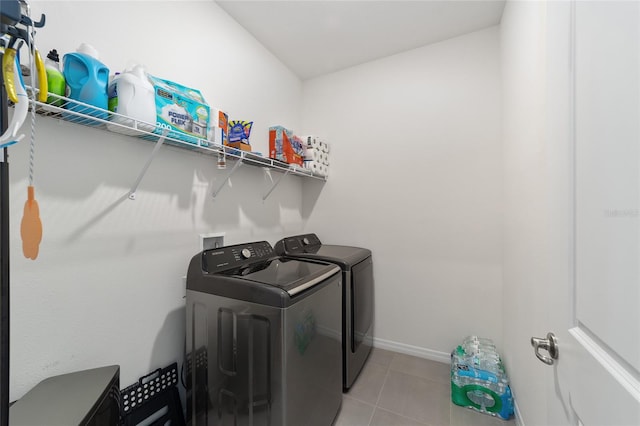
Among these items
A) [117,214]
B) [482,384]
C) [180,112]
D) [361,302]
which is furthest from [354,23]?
[482,384]

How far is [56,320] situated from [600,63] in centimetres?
188

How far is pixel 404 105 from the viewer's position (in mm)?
2395

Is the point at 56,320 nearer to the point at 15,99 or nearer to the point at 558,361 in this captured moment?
the point at 15,99

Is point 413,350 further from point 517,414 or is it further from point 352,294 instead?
point 352,294

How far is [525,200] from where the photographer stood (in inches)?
55.3

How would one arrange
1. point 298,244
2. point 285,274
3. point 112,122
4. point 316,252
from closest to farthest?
point 112,122 < point 285,274 < point 316,252 < point 298,244

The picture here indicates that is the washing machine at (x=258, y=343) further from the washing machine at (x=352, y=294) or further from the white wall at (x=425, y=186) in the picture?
the white wall at (x=425, y=186)

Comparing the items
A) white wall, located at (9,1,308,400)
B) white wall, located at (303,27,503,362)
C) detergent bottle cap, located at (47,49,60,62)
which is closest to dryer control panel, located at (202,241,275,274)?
white wall, located at (9,1,308,400)

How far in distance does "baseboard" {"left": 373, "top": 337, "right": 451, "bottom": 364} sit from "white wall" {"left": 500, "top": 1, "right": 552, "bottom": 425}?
1.72 ft

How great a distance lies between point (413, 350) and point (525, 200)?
165 centimetres

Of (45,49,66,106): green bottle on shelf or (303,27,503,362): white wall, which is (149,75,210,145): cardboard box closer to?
(45,49,66,106): green bottle on shelf

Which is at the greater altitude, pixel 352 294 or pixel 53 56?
pixel 53 56

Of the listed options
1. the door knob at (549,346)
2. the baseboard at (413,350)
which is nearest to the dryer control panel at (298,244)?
the baseboard at (413,350)

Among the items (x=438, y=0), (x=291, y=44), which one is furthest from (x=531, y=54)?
(x=291, y=44)
